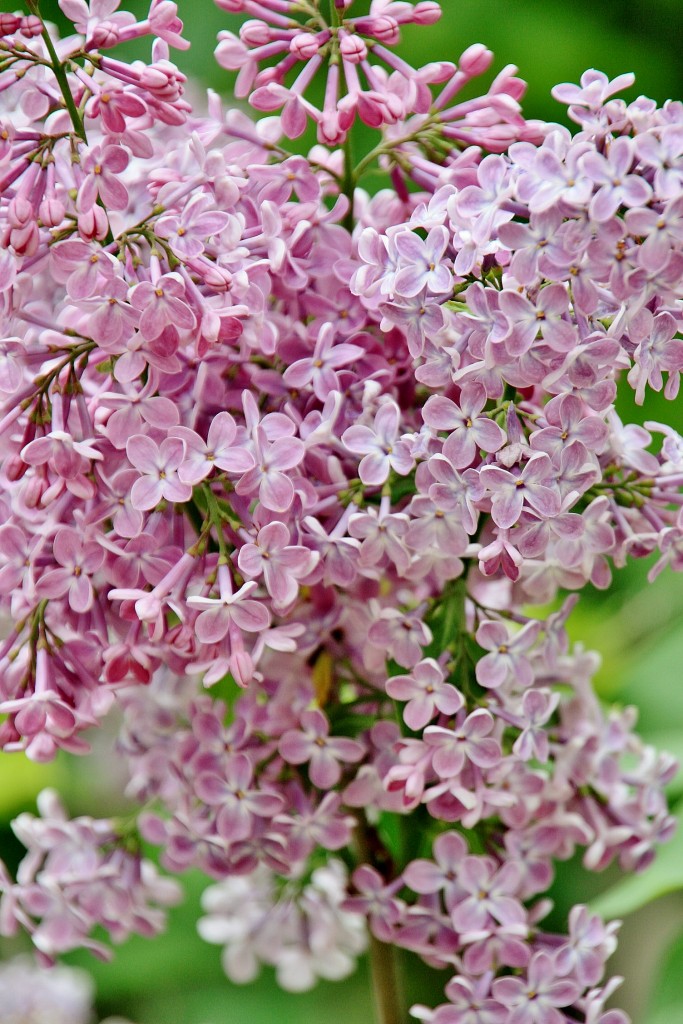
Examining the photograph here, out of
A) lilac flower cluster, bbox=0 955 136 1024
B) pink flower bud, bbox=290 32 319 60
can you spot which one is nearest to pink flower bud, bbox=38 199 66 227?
pink flower bud, bbox=290 32 319 60

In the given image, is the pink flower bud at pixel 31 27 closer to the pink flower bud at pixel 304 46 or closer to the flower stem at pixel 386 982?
the pink flower bud at pixel 304 46

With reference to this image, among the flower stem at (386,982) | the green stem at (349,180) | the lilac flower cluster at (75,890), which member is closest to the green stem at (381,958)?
the flower stem at (386,982)

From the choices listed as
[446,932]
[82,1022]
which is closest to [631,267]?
[446,932]

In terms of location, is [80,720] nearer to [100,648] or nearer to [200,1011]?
[100,648]

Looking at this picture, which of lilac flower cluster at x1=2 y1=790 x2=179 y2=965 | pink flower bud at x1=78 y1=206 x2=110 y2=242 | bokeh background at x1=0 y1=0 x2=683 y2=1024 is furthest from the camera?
bokeh background at x1=0 y1=0 x2=683 y2=1024

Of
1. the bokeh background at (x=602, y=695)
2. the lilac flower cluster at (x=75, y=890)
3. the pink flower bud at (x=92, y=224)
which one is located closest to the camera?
the pink flower bud at (x=92, y=224)

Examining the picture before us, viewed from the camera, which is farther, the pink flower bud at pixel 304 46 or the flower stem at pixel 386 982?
the flower stem at pixel 386 982

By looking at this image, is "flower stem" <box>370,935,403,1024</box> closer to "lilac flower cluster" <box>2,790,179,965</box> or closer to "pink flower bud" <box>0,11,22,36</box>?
"lilac flower cluster" <box>2,790,179,965</box>

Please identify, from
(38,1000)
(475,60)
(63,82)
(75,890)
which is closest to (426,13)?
(475,60)
